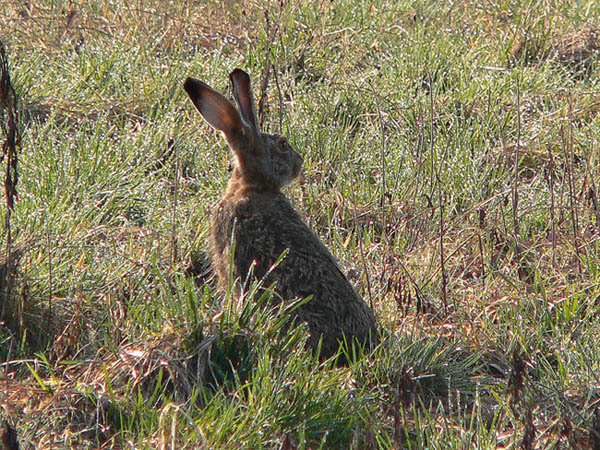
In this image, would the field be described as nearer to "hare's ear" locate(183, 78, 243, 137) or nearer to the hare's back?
the hare's back

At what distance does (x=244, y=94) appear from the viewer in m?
4.96

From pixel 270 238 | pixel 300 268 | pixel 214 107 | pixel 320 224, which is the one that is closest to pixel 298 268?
pixel 300 268

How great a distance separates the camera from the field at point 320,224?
12.1 feet

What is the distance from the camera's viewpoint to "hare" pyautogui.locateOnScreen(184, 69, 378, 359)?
422 centimetres

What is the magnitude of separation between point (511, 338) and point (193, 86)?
177 centimetres

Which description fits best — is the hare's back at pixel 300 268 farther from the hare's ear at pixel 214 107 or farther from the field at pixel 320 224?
the hare's ear at pixel 214 107

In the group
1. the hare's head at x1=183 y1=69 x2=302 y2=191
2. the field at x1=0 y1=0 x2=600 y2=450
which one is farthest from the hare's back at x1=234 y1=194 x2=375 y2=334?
the hare's head at x1=183 y1=69 x2=302 y2=191

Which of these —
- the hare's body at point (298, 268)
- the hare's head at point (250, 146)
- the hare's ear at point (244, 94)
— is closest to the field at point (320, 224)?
the hare's body at point (298, 268)

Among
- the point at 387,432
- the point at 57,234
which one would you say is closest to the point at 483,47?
the point at 57,234

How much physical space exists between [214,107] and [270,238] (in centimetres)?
70

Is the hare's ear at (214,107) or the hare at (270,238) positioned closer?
the hare at (270,238)

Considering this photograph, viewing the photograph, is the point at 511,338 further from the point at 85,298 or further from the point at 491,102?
the point at 491,102

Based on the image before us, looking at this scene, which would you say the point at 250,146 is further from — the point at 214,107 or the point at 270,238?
the point at 270,238

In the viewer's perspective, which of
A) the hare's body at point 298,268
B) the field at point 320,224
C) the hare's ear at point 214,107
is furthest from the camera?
the hare's ear at point 214,107
